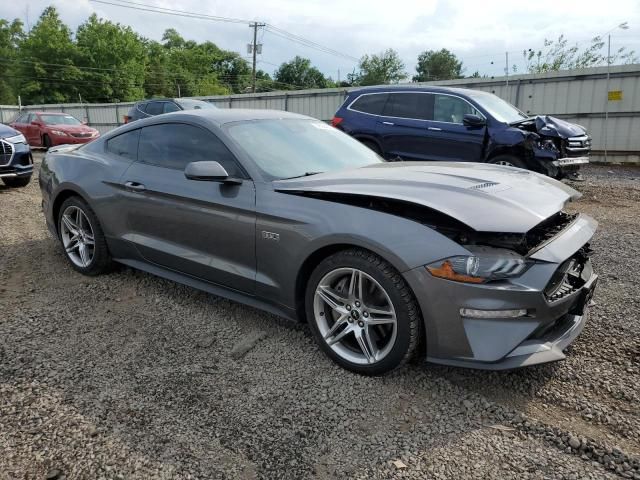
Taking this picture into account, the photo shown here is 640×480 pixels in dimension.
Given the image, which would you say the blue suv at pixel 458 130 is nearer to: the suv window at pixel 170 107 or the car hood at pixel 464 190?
the car hood at pixel 464 190

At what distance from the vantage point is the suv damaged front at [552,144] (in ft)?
24.7

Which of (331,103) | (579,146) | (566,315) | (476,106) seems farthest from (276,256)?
(331,103)

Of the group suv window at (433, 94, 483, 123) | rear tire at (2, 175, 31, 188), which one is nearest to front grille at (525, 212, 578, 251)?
suv window at (433, 94, 483, 123)

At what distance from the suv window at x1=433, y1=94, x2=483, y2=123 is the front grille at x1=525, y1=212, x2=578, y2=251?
216 inches

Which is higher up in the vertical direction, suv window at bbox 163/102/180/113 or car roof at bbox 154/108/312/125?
suv window at bbox 163/102/180/113

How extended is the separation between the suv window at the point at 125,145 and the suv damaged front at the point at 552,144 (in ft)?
19.5

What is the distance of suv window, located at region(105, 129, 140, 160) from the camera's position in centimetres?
394

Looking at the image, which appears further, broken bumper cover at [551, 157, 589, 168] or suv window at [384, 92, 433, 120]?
suv window at [384, 92, 433, 120]

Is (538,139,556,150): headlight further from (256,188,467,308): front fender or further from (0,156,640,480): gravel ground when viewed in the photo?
(256,188,467,308): front fender

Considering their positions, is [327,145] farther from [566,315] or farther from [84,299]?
[84,299]

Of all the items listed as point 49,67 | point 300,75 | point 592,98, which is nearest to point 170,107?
point 592,98

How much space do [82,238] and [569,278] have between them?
3.86 meters

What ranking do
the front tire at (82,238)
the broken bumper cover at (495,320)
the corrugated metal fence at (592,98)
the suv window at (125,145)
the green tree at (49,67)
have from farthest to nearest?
the green tree at (49,67) → the corrugated metal fence at (592,98) → the front tire at (82,238) → the suv window at (125,145) → the broken bumper cover at (495,320)

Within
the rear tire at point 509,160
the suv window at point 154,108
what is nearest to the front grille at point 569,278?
the rear tire at point 509,160
